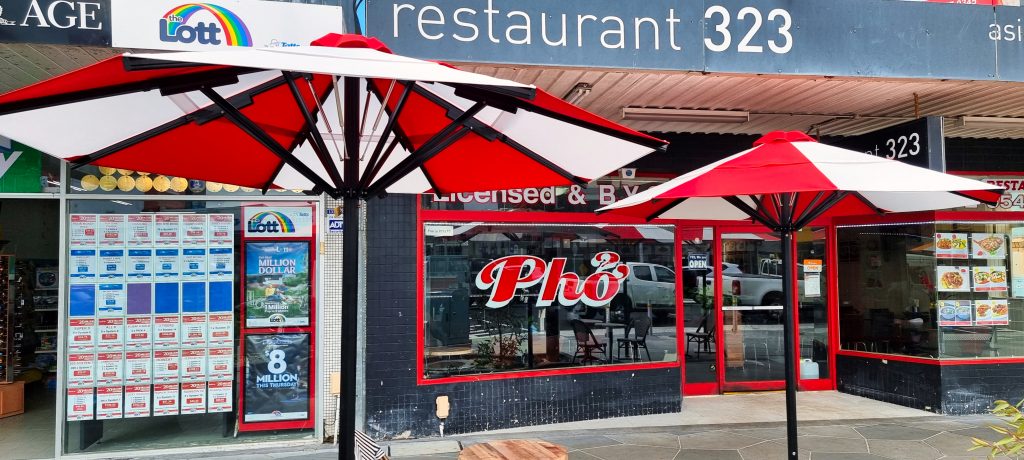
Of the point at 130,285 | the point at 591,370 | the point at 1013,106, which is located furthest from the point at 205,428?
the point at 1013,106

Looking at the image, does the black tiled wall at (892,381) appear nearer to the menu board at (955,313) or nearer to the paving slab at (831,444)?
the menu board at (955,313)

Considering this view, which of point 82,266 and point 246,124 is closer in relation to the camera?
point 246,124

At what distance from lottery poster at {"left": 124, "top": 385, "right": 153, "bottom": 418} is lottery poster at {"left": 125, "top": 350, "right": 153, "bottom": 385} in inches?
2.3

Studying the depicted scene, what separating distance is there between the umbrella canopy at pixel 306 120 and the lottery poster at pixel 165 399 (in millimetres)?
3199

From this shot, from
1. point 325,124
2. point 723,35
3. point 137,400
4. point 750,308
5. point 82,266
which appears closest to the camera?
point 325,124

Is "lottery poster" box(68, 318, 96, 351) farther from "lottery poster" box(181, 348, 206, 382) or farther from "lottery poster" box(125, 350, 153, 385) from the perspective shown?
"lottery poster" box(181, 348, 206, 382)

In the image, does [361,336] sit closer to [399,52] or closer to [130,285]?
[130,285]

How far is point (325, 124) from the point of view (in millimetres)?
3293

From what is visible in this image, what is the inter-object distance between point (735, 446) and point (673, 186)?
3.20 m

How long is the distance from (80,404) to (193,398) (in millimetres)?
939

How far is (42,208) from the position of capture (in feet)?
32.0

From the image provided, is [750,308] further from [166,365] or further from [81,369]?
[81,369]

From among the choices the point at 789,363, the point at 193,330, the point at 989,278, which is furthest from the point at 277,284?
the point at 989,278

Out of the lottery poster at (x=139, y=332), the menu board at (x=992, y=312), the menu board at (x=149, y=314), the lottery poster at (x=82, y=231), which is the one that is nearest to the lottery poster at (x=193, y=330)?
the menu board at (x=149, y=314)
